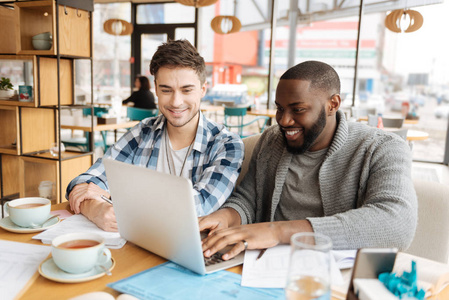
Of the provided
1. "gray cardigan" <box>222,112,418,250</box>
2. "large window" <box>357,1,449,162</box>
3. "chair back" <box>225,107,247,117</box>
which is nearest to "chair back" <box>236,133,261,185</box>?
"gray cardigan" <box>222,112,418,250</box>

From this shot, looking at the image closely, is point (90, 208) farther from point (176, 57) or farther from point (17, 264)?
point (176, 57)

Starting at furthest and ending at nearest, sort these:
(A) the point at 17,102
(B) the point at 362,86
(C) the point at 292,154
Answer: (B) the point at 362,86 < (A) the point at 17,102 < (C) the point at 292,154

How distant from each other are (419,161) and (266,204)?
233 inches

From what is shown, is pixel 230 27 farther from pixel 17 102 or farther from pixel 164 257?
pixel 164 257

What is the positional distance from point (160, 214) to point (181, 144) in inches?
31.3

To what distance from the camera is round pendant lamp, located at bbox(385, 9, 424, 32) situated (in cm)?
535

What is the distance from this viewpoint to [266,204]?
1.54 m

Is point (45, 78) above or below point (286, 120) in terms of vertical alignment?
above

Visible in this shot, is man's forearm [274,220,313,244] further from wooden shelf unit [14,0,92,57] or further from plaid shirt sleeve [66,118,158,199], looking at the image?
wooden shelf unit [14,0,92,57]

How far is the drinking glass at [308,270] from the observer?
0.64 m

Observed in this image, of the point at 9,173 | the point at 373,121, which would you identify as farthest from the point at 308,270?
the point at 373,121

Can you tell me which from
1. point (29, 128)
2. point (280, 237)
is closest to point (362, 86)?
point (29, 128)

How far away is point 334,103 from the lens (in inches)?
55.2

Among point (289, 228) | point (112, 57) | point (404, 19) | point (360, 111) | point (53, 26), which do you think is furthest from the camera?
point (112, 57)
